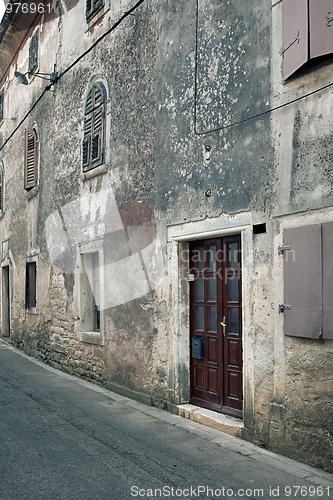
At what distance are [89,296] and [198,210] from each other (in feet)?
12.2

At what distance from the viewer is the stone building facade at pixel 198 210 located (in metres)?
4.21

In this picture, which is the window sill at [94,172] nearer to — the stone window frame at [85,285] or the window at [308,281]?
the stone window frame at [85,285]

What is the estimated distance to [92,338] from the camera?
7.90 metres

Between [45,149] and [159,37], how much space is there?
189 inches

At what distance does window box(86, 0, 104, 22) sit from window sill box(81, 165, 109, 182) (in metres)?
2.84

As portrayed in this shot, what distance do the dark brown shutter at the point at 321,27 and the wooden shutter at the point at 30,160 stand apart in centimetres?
801

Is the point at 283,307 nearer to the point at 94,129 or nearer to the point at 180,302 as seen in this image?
the point at 180,302

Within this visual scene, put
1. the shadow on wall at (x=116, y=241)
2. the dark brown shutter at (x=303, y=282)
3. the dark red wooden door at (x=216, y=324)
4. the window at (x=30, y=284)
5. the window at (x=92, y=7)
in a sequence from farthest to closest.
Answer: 1. the window at (x=30, y=284)
2. the window at (x=92, y=7)
3. the shadow on wall at (x=116, y=241)
4. the dark red wooden door at (x=216, y=324)
5. the dark brown shutter at (x=303, y=282)

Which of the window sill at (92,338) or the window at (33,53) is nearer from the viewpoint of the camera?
the window sill at (92,338)

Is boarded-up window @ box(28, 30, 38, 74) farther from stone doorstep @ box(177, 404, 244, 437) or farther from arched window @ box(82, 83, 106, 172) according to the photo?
stone doorstep @ box(177, 404, 244, 437)

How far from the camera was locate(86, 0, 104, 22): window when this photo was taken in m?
8.09

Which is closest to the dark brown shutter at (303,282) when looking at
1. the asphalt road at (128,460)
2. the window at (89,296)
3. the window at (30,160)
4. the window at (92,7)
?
the asphalt road at (128,460)

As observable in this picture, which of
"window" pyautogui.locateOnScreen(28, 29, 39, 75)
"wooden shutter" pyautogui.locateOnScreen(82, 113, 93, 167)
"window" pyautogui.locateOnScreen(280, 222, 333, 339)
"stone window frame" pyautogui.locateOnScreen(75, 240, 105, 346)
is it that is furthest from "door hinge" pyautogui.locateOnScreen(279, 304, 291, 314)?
"window" pyautogui.locateOnScreen(28, 29, 39, 75)

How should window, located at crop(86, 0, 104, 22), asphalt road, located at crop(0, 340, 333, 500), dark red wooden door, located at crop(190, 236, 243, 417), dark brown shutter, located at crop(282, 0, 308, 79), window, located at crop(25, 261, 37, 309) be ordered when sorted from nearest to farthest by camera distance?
1. asphalt road, located at crop(0, 340, 333, 500)
2. dark brown shutter, located at crop(282, 0, 308, 79)
3. dark red wooden door, located at crop(190, 236, 243, 417)
4. window, located at crop(86, 0, 104, 22)
5. window, located at crop(25, 261, 37, 309)
